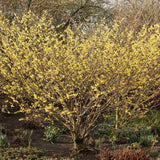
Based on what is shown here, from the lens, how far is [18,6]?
38.5ft

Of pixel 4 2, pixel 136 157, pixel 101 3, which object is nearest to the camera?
pixel 136 157

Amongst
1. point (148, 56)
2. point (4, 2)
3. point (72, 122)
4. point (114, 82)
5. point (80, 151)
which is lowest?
point (80, 151)

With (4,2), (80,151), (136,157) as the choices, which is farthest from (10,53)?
(4,2)

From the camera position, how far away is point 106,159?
16.0 ft

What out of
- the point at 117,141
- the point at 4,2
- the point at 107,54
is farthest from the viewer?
the point at 4,2

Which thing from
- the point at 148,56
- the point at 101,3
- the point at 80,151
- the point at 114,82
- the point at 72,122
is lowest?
the point at 80,151

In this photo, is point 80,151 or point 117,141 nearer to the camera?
point 80,151

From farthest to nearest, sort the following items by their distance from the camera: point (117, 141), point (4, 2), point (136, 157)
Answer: point (4, 2), point (117, 141), point (136, 157)

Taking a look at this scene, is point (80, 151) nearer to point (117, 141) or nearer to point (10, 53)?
point (117, 141)

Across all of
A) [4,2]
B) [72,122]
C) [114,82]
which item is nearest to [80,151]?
[72,122]

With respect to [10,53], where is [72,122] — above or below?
below

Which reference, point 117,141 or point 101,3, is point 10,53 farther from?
point 101,3

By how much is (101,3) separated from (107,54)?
11.9 meters

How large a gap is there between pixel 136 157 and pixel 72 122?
144 centimetres
